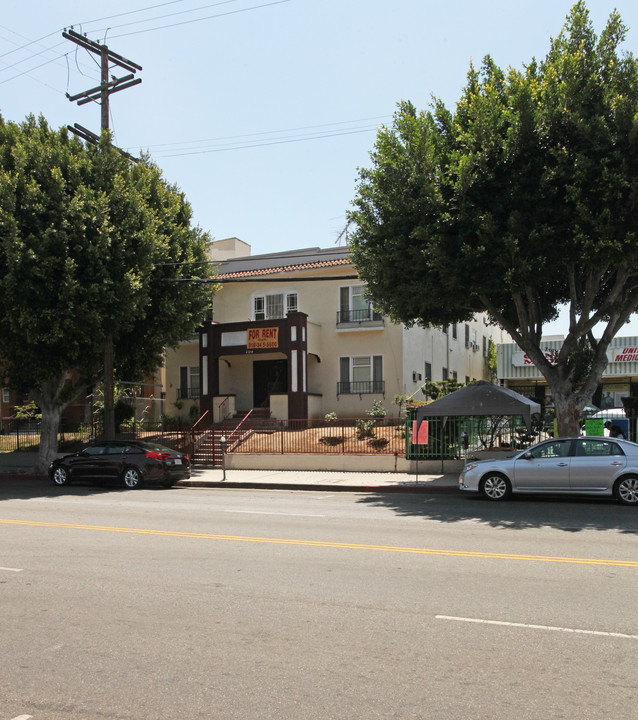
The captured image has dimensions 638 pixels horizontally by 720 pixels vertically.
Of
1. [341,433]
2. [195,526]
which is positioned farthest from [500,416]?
[195,526]

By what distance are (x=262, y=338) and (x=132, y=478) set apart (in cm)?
1158

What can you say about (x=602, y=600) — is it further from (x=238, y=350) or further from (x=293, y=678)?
(x=238, y=350)

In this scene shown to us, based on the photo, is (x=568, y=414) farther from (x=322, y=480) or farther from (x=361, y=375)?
(x=361, y=375)

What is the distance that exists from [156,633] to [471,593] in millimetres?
3085

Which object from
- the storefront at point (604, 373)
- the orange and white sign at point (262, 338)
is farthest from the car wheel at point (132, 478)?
the storefront at point (604, 373)

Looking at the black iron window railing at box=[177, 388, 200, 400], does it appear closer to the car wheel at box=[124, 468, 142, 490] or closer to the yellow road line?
the car wheel at box=[124, 468, 142, 490]

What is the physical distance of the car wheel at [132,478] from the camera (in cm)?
1892

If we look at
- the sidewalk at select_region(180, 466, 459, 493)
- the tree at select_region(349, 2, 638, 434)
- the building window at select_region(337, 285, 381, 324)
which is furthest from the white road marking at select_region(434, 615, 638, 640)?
the building window at select_region(337, 285, 381, 324)

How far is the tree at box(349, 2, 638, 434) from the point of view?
14.5 metres

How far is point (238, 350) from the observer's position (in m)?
29.8

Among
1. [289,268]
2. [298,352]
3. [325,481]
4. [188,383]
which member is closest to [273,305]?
[289,268]

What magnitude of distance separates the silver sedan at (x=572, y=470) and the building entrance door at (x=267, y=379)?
17.2 m

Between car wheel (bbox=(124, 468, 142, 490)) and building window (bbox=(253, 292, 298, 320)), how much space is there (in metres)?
13.9

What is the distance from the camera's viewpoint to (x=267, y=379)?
31.8 metres
